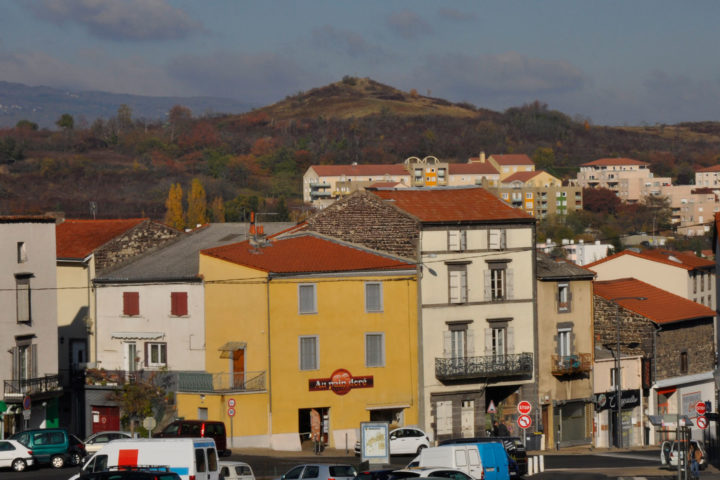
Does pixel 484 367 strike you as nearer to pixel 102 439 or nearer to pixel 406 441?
pixel 406 441

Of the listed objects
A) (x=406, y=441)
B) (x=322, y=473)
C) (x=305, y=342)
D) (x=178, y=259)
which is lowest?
(x=406, y=441)

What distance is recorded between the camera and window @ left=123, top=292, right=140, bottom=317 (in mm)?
Answer: 69250

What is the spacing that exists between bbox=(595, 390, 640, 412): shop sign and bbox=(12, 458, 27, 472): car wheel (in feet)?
119

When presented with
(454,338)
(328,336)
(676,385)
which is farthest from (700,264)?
(328,336)

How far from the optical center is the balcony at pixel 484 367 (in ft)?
225

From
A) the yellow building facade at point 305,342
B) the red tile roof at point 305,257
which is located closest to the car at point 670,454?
the yellow building facade at point 305,342

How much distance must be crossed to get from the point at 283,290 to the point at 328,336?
3.38 meters

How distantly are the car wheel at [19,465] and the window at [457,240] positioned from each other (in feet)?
90.1

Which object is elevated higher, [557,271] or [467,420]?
[557,271]

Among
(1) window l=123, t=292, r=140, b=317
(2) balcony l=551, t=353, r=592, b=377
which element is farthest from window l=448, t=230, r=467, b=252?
(1) window l=123, t=292, r=140, b=317

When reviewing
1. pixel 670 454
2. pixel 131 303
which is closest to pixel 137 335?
pixel 131 303

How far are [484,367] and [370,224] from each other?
9868 mm

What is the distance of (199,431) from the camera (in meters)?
53.4

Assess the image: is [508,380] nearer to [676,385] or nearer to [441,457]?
[676,385]
